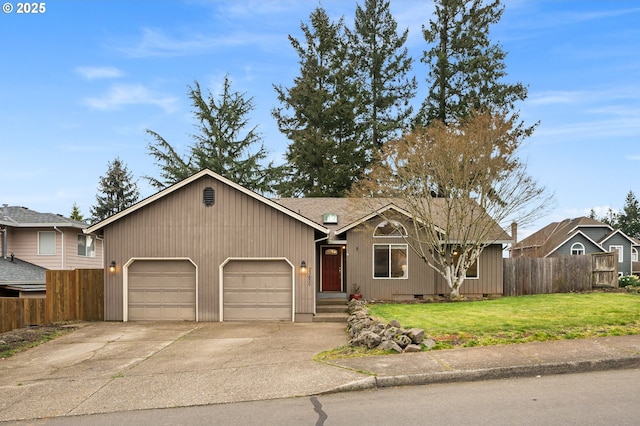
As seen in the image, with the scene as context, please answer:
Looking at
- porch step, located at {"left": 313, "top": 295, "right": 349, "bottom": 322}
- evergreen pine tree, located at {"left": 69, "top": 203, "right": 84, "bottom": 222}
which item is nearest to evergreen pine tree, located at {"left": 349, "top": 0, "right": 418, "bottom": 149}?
porch step, located at {"left": 313, "top": 295, "right": 349, "bottom": 322}

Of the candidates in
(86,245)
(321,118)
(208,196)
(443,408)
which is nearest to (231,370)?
(443,408)

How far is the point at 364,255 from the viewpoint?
20.5m

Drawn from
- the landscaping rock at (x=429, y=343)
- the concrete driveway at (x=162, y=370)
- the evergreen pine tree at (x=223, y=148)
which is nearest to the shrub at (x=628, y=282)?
the concrete driveway at (x=162, y=370)

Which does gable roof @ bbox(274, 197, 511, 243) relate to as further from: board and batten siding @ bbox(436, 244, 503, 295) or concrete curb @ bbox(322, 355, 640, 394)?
concrete curb @ bbox(322, 355, 640, 394)

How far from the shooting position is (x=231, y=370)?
28.4 feet

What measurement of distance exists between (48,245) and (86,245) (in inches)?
108

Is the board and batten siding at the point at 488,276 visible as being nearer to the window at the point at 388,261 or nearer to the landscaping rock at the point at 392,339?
the window at the point at 388,261

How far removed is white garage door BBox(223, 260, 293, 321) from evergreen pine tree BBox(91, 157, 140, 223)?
121 ft

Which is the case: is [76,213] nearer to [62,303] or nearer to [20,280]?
[20,280]

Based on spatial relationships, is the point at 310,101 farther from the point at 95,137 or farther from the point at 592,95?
the point at 592,95

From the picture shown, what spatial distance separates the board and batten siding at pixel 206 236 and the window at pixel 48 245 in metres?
10.7

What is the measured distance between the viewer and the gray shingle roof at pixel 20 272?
21188 mm

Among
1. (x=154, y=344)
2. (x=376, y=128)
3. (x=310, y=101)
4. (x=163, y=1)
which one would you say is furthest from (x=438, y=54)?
(x=154, y=344)

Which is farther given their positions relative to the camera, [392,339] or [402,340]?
[392,339]
